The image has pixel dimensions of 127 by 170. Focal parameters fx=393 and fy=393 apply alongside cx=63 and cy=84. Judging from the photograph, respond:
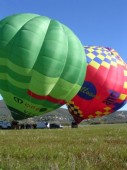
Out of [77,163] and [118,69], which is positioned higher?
[118,69]

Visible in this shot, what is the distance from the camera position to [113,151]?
1063 centimetres

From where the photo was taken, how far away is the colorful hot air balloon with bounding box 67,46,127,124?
36219 mm

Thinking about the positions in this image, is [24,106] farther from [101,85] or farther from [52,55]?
[101,85]

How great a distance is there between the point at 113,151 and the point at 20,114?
51.4 ft

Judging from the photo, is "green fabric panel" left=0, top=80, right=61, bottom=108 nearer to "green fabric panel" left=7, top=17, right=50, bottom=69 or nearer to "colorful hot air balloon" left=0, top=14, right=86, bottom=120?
"colorful hot air balloon" left=0, top=14, right=86, bottom=120

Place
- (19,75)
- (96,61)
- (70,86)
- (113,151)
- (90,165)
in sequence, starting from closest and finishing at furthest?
1. (90,165)
2. (113,151)
3. (19,75)
4. (70,86)
5. (96,61)

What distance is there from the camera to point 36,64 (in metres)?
23.5

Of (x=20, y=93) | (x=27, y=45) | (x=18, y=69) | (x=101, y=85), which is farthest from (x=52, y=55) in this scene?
(x=101, y=85)

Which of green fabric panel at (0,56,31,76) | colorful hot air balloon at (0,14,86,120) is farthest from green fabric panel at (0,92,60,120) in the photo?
green fabric panel at (0,56,31,76)

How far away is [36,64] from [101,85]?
13.8 meters

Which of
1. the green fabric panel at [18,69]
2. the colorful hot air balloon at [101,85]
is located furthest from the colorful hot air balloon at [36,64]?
the colorful hot air balloon at [101,85]

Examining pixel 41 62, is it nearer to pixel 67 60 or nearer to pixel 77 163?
pixel 67 60

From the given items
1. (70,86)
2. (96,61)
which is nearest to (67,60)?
(70,86)

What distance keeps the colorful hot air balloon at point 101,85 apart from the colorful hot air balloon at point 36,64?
10.4 m
